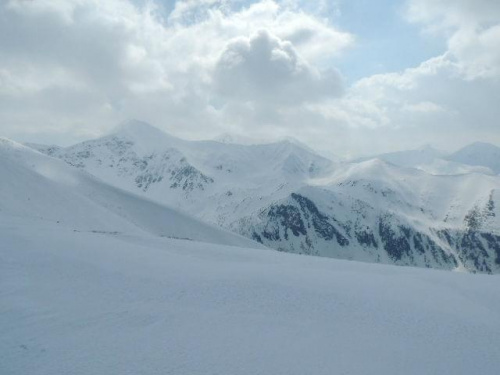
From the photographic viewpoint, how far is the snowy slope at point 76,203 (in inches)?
2183

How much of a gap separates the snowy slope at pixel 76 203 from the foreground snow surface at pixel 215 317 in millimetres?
24161

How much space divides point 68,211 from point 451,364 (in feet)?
173

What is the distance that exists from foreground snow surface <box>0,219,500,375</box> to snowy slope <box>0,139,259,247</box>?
24161mm

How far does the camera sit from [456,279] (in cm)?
2934

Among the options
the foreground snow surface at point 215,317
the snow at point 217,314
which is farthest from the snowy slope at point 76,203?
the foreground snow surface at point 215,317

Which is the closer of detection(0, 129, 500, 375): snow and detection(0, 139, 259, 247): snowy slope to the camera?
detection(0, 129, 500, 375): snow

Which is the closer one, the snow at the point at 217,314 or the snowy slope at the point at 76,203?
the snow at the point at 217,314

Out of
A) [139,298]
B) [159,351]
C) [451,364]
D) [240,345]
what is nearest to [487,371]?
[451,364]

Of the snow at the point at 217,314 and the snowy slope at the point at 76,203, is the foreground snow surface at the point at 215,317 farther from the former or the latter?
the snowy slope at the point at 76,203

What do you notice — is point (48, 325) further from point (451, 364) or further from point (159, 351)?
point (451, 364)

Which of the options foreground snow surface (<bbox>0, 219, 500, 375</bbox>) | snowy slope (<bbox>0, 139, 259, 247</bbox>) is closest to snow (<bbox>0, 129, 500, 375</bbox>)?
foreground snow surface (<bbox>0, 219, 500, 375</bbox>)

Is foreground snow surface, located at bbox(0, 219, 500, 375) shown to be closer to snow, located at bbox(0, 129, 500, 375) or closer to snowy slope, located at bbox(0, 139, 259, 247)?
snow, located at bbox(0, 129, 500, 375)

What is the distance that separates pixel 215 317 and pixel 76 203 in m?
51.0

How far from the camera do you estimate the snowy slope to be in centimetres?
5544
